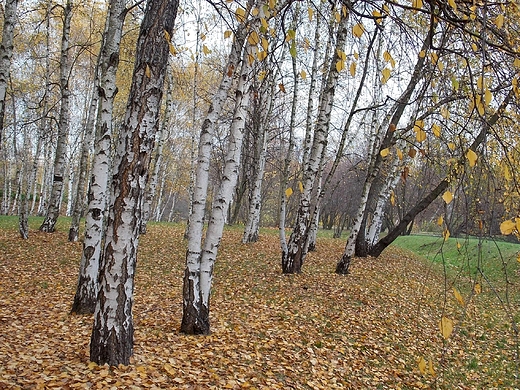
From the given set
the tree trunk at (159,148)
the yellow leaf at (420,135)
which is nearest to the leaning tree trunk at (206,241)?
the yellow leaf at (420,135)

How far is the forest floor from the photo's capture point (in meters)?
3.97

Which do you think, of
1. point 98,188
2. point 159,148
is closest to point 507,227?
point 98,188

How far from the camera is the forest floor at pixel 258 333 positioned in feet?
13.0

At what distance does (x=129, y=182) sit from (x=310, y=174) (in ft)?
17.8

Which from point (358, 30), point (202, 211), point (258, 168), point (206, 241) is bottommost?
point (206, 241)

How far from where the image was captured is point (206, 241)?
204 inches

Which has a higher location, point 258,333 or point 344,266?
point 344,266

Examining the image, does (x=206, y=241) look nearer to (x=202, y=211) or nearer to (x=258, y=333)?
(x=202, y=211)

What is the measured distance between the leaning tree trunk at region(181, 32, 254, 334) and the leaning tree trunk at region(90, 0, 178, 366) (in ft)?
4.16

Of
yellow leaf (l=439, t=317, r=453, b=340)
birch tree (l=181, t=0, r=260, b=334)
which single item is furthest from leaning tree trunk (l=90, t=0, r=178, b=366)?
yellow leaf (l=439, t=317, r=453, b=340)

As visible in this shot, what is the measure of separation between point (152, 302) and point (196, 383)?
309cm

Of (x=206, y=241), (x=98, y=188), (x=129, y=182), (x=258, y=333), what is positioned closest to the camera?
(x=129, y=182)

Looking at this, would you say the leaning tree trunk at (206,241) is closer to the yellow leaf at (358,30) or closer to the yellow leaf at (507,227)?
the yellow leaf at (358,30)

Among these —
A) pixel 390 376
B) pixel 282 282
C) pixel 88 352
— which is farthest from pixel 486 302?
pixel 88 352
